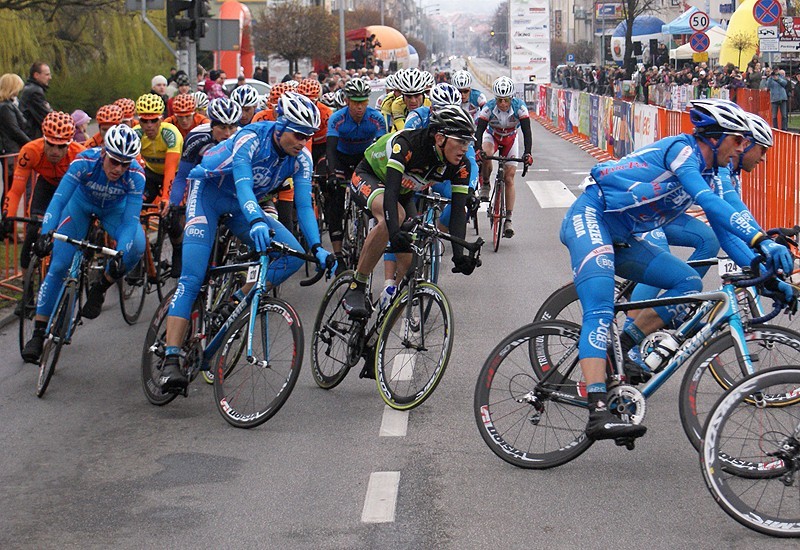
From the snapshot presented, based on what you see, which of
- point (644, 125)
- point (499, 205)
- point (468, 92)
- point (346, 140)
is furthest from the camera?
point (644, 125)

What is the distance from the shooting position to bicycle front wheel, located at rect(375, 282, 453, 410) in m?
7.26

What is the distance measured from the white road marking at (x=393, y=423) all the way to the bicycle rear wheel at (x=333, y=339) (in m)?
0.45

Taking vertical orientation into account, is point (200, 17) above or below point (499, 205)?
above

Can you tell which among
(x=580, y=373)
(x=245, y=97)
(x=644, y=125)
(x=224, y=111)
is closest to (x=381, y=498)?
(x=580, y=373)

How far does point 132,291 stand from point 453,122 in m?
5.06

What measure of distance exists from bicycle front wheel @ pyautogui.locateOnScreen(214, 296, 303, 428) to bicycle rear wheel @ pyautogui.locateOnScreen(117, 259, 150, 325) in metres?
3.63

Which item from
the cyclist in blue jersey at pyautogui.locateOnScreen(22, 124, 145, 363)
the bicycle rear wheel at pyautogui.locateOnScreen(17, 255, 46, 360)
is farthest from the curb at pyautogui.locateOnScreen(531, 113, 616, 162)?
the cyclist in blue jersey at pyautogui.locateOnScreen(22, 124, 145, 363)

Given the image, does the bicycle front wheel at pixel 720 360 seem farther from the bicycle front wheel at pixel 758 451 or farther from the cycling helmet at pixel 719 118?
the cycling helmet at pixel 719 118

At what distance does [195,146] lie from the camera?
11023mm

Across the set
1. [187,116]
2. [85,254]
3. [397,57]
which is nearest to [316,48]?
[397,57]

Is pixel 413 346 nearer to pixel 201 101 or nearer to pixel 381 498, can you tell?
pixel 381 498

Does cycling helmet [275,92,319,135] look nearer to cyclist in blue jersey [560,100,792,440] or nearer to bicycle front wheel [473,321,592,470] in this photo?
cyclist in blue jersey [560,100,792,440]

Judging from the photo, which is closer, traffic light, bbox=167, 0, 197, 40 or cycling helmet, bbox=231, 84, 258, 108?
cycling helmet, bbox=231, 84, 258, 108

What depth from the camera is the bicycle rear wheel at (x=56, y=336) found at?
325 inches
